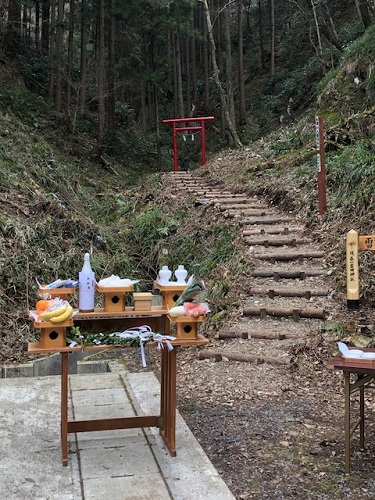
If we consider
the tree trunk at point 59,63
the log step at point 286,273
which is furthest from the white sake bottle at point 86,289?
the tree trunk at point 59,63

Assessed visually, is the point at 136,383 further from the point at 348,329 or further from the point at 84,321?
the point at 348,329

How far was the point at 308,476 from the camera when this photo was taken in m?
3.24

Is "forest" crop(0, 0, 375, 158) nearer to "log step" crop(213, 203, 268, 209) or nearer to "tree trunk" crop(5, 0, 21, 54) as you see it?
"tree trunk" crop(5, 0, 21, 54)

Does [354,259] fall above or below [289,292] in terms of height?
above

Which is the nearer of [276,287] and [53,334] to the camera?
[53,334]

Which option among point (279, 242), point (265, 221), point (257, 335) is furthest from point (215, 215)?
point (257, 335)

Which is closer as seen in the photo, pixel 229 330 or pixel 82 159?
pixel 229 330

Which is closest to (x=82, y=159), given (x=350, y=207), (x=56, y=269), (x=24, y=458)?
(x=56, y=269)

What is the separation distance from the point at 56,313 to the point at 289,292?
4148 millimetres

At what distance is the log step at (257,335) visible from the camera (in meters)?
5.86

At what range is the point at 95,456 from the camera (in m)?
3.55

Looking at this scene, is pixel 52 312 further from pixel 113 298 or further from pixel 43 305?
pixel 113 298

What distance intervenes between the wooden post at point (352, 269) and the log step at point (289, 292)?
1.69 ft

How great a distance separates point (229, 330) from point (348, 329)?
136 cm
